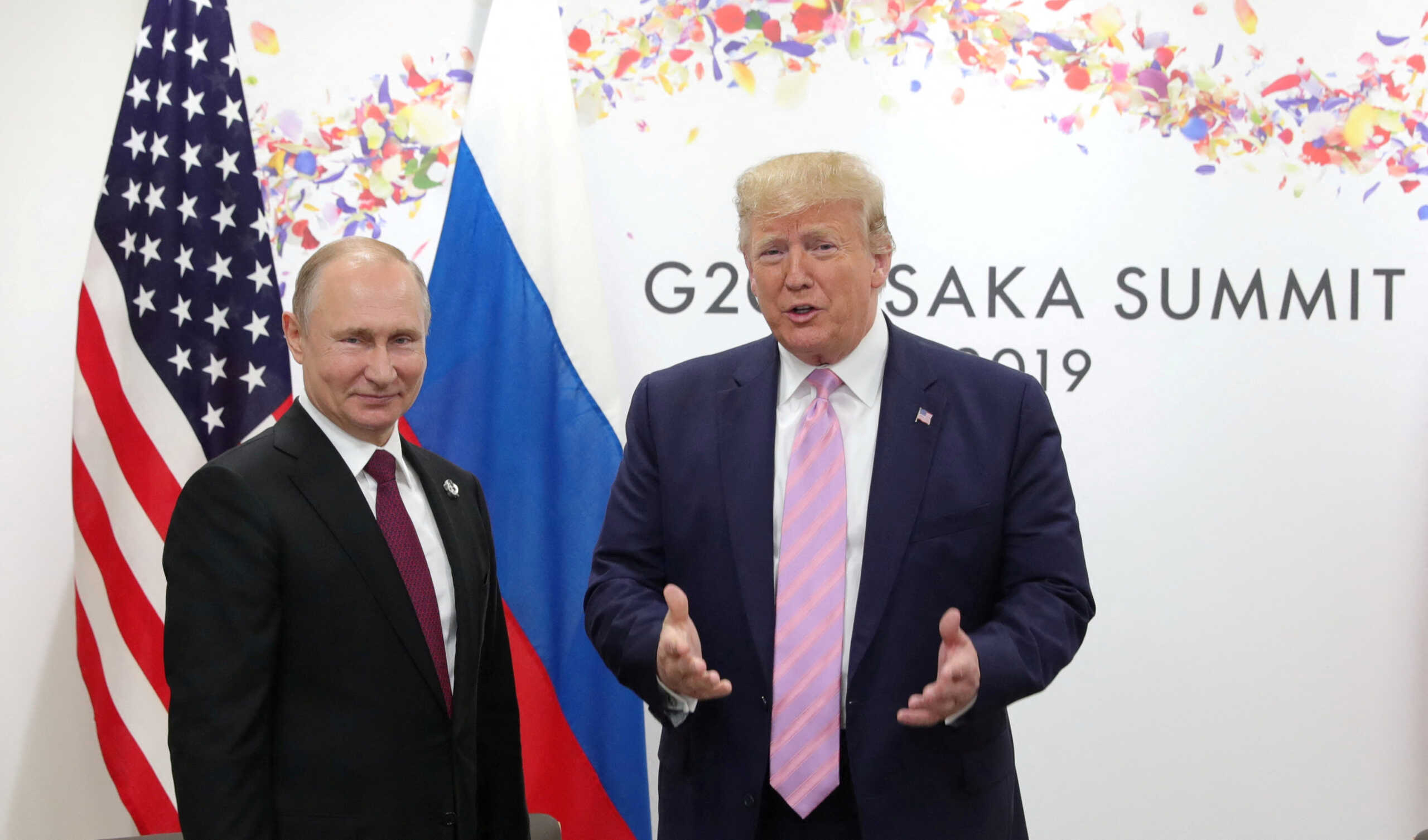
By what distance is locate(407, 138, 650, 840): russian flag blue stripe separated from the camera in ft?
8.37

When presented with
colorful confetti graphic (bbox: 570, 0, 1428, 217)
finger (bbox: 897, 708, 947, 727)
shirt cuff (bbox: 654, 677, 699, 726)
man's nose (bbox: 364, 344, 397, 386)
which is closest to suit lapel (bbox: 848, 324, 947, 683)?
finger (bbox: 897, 708, 947, 727)

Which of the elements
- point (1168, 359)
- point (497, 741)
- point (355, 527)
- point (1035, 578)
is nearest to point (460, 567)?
point (355, 527)

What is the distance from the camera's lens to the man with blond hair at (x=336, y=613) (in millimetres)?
1415

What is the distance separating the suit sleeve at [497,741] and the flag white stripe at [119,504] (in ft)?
3.64

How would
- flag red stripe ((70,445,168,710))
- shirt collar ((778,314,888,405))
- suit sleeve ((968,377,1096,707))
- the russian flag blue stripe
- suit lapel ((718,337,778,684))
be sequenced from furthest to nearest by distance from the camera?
the russian flag blue stripe, flag red stripe ((70,445,168,710)), shirt collar ((778,314,888,405)), suit lapel ((718,337,778,684)), suit sleeve ((968,377,1096,707))

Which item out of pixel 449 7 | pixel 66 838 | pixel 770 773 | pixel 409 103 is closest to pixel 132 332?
pixel 409 103

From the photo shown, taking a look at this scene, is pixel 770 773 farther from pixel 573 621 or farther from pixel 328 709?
pixel 573 621

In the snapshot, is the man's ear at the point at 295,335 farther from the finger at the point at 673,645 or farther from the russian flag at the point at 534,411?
the russian flag at the point at 534,411

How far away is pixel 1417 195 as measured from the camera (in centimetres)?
290

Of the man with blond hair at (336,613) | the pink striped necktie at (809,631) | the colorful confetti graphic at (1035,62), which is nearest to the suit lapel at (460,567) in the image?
the man with blond hair at (336,613)

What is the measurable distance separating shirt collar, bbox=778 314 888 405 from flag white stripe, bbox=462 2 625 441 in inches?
35.4

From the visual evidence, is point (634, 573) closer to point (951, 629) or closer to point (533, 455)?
point (951, 629)

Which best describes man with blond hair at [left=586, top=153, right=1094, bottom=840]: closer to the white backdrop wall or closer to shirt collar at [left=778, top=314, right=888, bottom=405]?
Result: shirt collar at [left=778, top=314, right=888, bottom=405]

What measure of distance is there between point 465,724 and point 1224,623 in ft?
7.29
